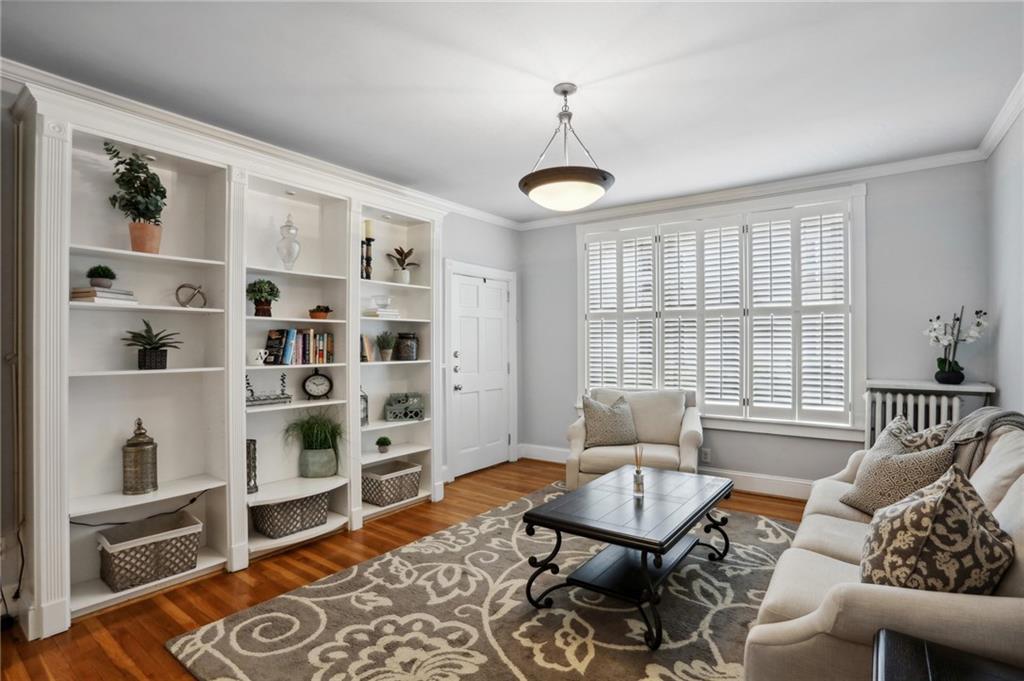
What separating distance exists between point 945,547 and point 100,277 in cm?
374

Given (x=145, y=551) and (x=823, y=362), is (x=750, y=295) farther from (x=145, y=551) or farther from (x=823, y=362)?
(x=145, y=551)

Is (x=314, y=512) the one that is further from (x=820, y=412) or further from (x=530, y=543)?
(x=820, y=412)

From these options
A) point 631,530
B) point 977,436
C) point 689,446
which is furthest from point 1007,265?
point 631,530

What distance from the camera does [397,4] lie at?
2102 millimetres

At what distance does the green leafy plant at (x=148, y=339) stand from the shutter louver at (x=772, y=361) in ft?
14.5

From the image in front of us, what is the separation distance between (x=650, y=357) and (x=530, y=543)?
2.40 metres

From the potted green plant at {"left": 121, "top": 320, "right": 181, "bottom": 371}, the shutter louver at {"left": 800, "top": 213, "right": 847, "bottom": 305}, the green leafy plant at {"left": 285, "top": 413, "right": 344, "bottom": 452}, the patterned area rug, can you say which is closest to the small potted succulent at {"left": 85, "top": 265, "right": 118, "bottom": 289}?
the potted green plant at {"left": 121, "top": 320, "right": 181, "bottom": 371}

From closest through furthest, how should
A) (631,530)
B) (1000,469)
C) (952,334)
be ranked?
(1000,469)
(631,530)
(952,334)

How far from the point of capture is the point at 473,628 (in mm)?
2461

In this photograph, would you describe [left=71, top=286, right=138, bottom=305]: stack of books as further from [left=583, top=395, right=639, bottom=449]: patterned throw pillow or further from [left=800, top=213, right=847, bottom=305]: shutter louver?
[left=800, top=213, right=847, bottom=305]: shutter louver

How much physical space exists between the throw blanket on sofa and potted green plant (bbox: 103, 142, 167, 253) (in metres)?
4.24

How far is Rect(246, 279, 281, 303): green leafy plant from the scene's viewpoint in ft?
11.1

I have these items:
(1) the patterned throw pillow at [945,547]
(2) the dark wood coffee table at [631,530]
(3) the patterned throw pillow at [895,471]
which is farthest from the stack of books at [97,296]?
(3) the patterned throw pillow at [895,471]

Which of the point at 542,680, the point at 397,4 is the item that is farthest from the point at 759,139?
the point at 542,680
